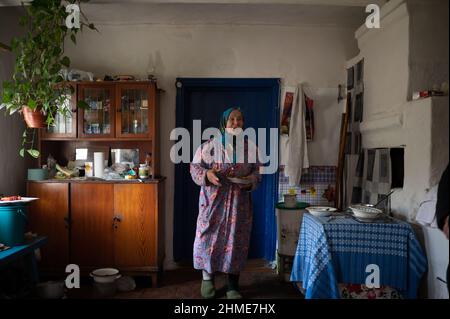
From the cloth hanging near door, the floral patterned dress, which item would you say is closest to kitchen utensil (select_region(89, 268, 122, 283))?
the floral patterned dress

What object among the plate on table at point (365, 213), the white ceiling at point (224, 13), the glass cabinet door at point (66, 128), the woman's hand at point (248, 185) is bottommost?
the plate on table at point (365, 213)

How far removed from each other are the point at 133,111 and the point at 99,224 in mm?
973

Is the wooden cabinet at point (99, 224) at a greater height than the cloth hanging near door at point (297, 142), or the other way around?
the cloth hanging near door at point (297, 142)

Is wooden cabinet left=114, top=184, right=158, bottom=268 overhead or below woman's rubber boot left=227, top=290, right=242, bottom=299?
overhead

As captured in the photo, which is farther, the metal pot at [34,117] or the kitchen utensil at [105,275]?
the kitchen utensil at [105,275]

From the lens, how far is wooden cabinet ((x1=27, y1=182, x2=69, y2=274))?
3.04m

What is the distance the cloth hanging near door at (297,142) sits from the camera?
339cm

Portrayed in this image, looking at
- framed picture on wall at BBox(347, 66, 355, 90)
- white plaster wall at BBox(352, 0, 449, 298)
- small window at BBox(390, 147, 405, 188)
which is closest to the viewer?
white plaster wall at BBox(352, 0, 449, 298)

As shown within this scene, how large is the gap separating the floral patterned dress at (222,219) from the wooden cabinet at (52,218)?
3.67ft

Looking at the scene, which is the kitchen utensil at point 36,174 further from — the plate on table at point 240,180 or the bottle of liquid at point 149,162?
the plate on table at point 240,180

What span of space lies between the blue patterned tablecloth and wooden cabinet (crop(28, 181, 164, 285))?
1.40m

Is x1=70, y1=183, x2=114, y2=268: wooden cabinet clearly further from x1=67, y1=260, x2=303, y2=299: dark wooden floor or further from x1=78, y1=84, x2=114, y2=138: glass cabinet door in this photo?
x1=78, y1=84, x2=114, y2=138: glass cabinet door

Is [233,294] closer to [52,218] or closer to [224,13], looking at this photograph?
[52,218]

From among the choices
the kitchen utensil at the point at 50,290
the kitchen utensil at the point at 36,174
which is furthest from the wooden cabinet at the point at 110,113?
the kitchen utensil at the point at 50,290
